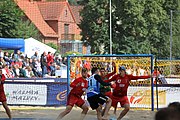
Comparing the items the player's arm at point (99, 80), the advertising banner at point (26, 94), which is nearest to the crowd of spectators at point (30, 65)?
the advertising banner at point (26, 94)

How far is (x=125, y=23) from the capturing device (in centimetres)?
5141

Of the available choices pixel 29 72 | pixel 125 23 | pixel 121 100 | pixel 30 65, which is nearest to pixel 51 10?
pixel 125 23

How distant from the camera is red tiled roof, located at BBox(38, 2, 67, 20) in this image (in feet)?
236

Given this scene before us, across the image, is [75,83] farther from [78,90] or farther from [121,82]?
[121,82]

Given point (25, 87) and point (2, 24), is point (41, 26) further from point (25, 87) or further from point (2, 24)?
point (25, 87)

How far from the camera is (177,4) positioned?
189 feet

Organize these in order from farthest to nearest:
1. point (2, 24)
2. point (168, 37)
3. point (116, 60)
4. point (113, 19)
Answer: point (168, 37)
point (113, 19)
point (2, 24)
point (116, 60)

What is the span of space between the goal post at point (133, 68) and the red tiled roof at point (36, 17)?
49.2 m

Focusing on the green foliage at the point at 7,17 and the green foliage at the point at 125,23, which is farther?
the green foliage at the point at 125,23

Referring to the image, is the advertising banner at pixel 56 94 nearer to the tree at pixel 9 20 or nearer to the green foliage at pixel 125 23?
the tree at pixel 9 20

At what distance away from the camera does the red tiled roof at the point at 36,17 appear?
225 ft

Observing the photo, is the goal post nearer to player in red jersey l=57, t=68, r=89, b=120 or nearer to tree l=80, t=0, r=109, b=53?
player in red jersey l=57, t=68, r=89, b=120

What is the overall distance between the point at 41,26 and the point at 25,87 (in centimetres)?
5222

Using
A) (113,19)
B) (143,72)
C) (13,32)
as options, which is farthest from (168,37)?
(143,72)
